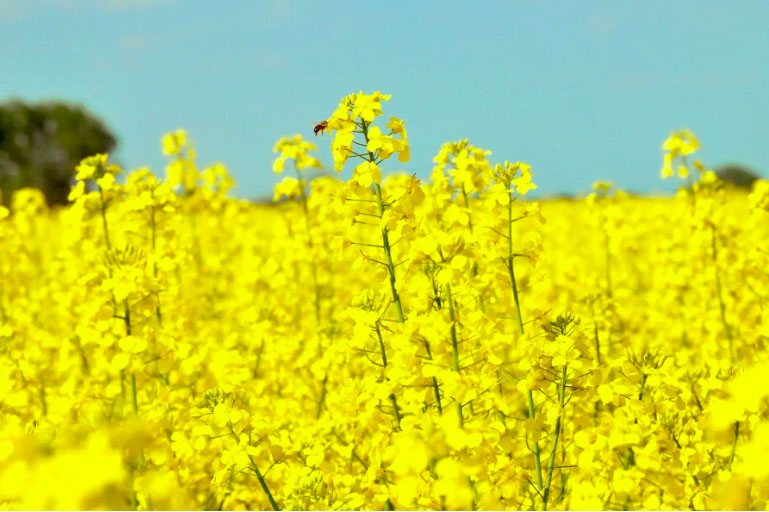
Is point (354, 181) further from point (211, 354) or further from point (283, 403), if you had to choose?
point (211, 354)

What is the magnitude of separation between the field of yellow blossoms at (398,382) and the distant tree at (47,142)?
3580 centimetres

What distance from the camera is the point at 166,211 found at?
5387 millimetres

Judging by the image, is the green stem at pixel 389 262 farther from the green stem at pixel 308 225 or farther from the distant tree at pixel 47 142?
the distant tree at pixel 47 142

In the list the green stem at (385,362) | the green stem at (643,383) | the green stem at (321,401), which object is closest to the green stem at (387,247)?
the green stem at (385,362)

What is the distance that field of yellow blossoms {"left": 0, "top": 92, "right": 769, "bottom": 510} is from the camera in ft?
7.94

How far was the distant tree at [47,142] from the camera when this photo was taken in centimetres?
3903

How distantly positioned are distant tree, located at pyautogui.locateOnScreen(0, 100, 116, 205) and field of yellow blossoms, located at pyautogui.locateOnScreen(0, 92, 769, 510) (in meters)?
35.8

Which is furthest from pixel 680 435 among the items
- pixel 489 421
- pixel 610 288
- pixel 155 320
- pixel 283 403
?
pixel 610 288

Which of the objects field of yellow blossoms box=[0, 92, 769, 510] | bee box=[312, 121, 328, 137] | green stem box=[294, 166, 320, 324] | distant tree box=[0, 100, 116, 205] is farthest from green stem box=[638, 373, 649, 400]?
distant tree box=[0, 100, 116, 205]

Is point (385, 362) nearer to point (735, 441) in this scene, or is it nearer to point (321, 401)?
point (735, 441)

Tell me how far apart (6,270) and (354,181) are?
413cm

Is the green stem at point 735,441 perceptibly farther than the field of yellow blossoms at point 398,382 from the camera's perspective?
Yes

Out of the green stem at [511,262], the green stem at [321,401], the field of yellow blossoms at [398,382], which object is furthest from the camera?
the green stem at [321,401]

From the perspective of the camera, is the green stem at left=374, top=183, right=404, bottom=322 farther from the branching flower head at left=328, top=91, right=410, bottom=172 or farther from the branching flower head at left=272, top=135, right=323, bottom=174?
the branching flower head at left=272, top=135, right=323, bottom=174
